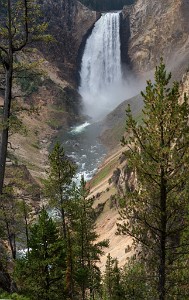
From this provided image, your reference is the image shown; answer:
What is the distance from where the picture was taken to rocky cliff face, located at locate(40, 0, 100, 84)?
10719cm

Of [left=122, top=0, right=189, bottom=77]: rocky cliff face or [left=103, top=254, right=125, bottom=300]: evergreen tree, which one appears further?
[left=122, top=0, right=189, bottom=77]: rocky cliff face

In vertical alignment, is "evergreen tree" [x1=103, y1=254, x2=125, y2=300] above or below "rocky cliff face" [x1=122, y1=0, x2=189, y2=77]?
below

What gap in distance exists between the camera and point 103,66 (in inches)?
4208

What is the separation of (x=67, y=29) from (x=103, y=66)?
16425 millimetres

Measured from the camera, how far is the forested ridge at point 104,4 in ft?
415

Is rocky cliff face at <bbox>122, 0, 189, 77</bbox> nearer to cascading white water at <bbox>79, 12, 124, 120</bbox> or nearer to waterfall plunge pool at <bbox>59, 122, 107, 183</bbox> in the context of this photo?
cascading white water at <bbox>79, 12, 124, 120</bbox>

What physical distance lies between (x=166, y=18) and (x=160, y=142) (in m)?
94.7

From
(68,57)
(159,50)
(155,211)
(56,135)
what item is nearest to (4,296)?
(155,211)

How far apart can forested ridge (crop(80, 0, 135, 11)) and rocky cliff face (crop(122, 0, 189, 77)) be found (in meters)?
20.5

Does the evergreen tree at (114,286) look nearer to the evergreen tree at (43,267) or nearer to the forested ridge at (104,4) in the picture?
the evergreen tree at (43,267)

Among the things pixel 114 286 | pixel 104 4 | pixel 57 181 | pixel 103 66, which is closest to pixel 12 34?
pixel 57 181

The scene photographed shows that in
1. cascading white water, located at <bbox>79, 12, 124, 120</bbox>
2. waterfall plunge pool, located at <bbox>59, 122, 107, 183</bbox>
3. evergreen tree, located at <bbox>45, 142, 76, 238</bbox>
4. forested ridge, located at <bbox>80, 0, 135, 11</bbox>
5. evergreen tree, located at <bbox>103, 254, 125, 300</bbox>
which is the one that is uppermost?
forested ridge, located at <bbox>80, 0, 135, 11</bbox>

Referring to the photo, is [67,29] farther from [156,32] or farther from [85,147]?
[85,147]

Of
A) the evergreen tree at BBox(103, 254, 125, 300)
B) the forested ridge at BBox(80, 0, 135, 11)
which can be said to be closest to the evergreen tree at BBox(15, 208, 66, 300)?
the evergreen tree at BBox(103, 254, 125, 300)
